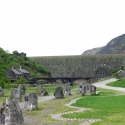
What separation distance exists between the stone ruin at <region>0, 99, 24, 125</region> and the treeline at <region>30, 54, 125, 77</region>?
471 ft

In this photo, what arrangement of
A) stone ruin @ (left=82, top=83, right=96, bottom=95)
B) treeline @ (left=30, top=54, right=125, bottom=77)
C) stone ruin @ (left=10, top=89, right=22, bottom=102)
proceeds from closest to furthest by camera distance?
stone ruin @ (left=10, top=89, right=22, bottom=102) → stone ruin @ (left=82, top=83, right=96, bottom=95) → treeline @ (left=30, top=54, right=125, bottom=77)

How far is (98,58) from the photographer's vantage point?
548 feet

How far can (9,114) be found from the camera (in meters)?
16.1

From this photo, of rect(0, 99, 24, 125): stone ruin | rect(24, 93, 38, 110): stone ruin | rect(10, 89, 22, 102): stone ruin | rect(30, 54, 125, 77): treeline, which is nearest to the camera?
rect(0, 99, 24, 125): stone ruin

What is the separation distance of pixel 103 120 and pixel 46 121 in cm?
358

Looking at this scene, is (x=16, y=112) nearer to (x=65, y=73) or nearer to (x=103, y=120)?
(x=103, y=120)

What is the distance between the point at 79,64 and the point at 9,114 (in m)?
151

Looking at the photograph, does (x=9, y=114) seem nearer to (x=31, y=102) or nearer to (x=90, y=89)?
(x=31, y=102)

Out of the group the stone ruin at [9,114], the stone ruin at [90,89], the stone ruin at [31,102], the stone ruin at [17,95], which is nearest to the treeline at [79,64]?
the stone ruin at [90,89]

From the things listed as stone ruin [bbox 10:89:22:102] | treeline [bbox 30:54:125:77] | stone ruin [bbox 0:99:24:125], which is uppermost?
treeline [bbox 30:54:125:77]

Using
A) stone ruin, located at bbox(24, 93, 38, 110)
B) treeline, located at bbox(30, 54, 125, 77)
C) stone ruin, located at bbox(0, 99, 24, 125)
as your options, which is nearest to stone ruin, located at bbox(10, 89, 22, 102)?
stone ruin, located at bbox(24, 93, 38, 110)

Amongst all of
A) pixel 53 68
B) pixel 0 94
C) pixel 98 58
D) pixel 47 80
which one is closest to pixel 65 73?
pixel 53 68

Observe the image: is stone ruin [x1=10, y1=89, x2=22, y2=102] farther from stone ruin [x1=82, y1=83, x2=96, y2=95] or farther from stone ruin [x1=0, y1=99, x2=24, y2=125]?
stone ruin [x1=0, y1=99, x2=24, y2=125]

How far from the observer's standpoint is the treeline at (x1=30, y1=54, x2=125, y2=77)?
162000 mm
